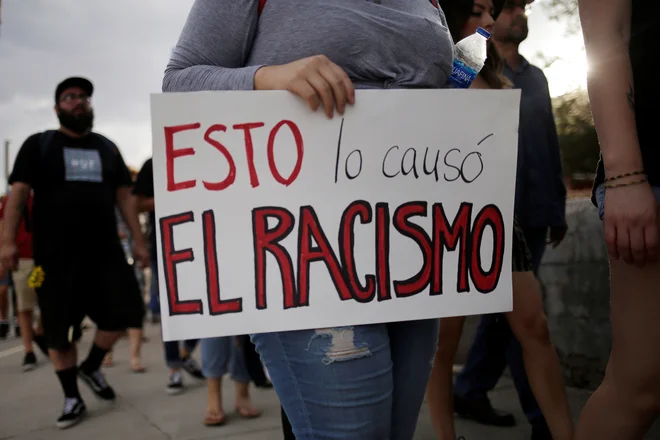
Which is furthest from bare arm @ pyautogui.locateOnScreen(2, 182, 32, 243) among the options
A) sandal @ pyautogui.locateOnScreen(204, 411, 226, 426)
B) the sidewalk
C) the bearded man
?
sandal @ pyautogui.locateOnScreen(204, 411, 226, 426)

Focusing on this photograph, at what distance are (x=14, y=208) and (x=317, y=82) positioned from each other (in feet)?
12.0

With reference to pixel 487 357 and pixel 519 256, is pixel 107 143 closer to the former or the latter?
pixel 487 357

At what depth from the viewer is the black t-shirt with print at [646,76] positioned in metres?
1.47

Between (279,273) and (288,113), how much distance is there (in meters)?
0.32

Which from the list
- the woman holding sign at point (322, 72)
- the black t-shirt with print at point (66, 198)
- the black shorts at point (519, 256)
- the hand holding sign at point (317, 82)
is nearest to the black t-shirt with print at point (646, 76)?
the woman holding sign at point (322, 72)

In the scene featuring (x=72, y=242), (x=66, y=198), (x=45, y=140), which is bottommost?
(x=72, y=242)

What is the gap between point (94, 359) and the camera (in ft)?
15.0

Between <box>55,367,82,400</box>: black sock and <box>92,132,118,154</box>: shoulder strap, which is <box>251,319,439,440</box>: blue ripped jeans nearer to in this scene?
<box>55,367,82,400</box>: black sock

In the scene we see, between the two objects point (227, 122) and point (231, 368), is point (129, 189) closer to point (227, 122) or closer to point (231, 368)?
point (231, 368)

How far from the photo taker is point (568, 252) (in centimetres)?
392

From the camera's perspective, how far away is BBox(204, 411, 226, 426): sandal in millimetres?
3830

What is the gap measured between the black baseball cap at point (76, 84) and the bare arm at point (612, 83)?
400 cm

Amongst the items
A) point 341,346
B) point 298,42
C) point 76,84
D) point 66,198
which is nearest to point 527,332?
point 341,346

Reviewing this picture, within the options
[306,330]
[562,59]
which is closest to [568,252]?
[306,330]
